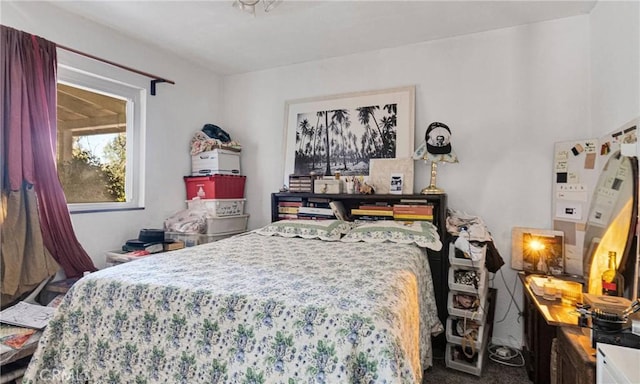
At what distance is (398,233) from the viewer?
7.71 feet

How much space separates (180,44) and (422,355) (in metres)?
3.16

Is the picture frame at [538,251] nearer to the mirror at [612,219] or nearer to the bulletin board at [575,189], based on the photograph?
the bulletin board at [575,189]

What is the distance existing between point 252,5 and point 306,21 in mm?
485

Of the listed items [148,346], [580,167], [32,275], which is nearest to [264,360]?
[148,346]

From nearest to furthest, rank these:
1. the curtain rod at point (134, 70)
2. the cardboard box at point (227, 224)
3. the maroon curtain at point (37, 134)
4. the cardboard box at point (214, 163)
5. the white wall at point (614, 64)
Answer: the white wall at point (614, 64), the maroon curtain at point (37, 134), the curtain rod at point (134, 70), the cardboard box at point (227, 224), the cardboard box at point (214, 163)

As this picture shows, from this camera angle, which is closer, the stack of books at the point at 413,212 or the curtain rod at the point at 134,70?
the curtain rod at the point at 134,70

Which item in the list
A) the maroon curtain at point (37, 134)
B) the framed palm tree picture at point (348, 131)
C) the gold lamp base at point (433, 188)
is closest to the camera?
the maroon curtain at point (37, 134)

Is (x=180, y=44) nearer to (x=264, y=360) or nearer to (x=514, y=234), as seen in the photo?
(x=264, y=360)

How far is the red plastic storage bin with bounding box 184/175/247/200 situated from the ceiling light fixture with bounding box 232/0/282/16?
5.13 ft

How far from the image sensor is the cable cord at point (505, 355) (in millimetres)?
2346

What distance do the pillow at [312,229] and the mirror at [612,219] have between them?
5.23 ft

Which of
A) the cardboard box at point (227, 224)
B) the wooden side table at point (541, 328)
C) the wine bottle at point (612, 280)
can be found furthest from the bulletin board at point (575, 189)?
the cardboard box at point (227, 224)

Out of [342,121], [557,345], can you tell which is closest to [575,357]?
[557,345]

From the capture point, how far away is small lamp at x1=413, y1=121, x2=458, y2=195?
260 centimetres
